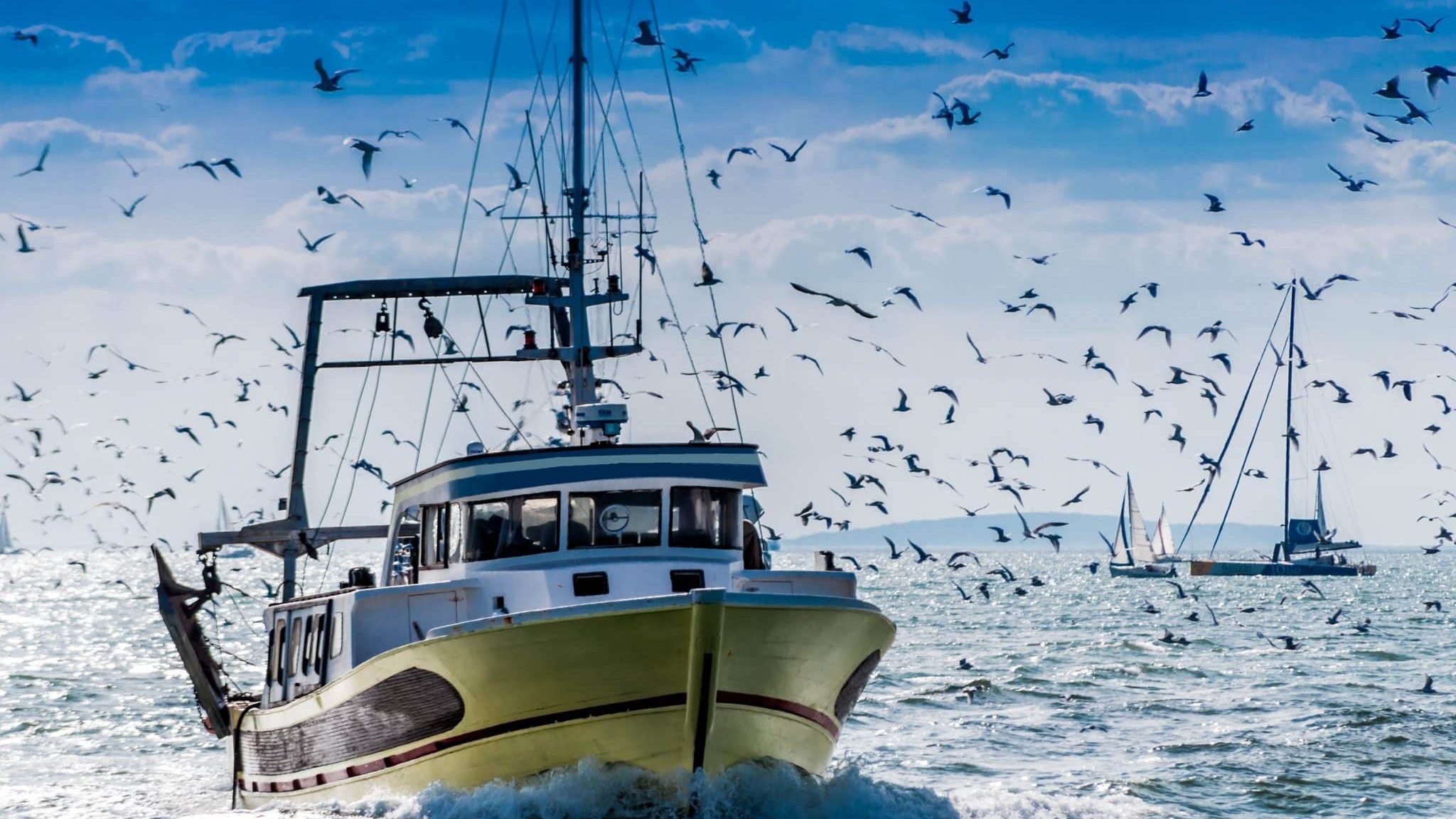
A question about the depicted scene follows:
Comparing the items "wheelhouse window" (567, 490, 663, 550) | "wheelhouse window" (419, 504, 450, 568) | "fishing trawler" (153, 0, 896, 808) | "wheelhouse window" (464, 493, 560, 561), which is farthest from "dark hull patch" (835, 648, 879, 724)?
"wheelhouse window" (419, 504, 450, 568)

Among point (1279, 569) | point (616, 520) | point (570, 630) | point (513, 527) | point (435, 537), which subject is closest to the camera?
point (570, 630)

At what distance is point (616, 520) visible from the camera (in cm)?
2381

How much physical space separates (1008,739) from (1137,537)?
124668 millimetres

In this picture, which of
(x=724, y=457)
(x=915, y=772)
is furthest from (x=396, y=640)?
(x=915, y=772)

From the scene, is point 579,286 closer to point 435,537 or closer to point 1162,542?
point 435,537

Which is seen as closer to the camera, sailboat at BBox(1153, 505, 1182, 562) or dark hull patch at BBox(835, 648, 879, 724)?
dark hull patch at BBox(835, 648, 879, 724)

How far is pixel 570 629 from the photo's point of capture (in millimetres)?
20859

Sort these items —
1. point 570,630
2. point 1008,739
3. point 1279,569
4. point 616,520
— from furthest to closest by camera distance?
1. point 1279,569
2. point 1008,739
3. point 616,520
4. point 570,630

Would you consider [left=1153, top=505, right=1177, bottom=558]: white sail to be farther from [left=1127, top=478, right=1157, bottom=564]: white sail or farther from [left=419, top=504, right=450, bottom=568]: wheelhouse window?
[left=419, top=504, right=450, bottom=568]: wheelhouse window

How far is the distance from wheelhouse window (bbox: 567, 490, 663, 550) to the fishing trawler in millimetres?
31

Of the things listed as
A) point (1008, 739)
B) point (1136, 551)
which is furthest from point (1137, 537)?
point (1008, 739)

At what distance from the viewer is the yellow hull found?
2095cm

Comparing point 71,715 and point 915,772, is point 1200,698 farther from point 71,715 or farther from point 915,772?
point 71,715

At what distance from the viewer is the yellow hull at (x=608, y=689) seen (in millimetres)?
20953
